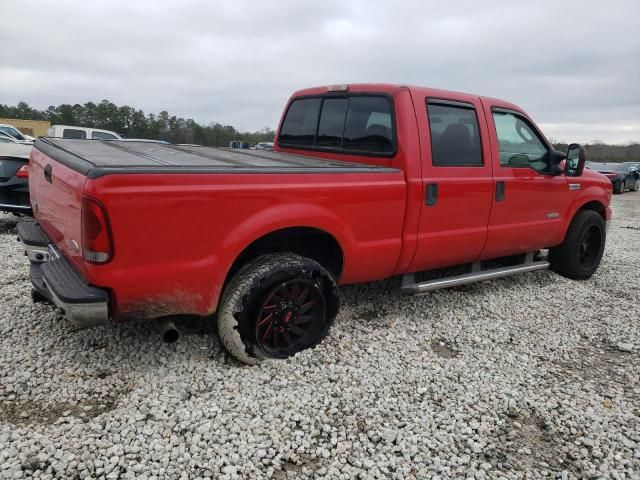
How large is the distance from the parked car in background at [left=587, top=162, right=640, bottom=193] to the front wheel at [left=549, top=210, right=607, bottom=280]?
633 inches

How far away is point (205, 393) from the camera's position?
2.73m

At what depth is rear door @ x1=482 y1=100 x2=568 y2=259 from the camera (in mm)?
4176

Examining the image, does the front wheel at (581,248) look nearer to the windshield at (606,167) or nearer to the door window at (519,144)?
the door window at (519,144)

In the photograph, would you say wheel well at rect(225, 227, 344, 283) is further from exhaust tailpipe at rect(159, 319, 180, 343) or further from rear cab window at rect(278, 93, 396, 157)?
rear cab window at rect(278, 93, 396, 157)

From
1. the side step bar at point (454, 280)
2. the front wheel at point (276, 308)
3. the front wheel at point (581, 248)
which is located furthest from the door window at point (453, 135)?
the front wheel at point (581, 248)

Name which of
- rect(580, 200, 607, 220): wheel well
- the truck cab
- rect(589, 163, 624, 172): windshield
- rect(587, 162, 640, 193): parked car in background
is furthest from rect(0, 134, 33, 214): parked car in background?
rect(589, 163, 624, 172): windshield

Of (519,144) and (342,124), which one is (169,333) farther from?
(519,144)

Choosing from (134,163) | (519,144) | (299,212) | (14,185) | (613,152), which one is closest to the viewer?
(134,163)

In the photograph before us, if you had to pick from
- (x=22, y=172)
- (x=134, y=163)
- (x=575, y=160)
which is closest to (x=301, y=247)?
(x=134, y=163)

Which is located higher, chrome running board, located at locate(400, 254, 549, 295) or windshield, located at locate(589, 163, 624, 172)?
windshield, located at locate(589, 163, 624, 172)

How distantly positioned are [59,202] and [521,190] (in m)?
3.72

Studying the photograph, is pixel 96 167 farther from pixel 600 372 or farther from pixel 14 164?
pixel 14 164

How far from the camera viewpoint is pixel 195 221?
2527 mm

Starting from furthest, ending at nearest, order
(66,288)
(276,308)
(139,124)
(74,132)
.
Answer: (139,124)
(74,132)
(276,308)
(66,288)
